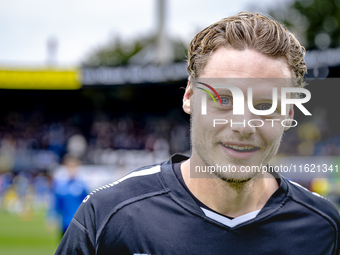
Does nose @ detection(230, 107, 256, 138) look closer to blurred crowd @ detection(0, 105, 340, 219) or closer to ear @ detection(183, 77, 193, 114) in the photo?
ear @ detection(183, 77, 193, 114)

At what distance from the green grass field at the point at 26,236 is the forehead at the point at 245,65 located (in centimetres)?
701

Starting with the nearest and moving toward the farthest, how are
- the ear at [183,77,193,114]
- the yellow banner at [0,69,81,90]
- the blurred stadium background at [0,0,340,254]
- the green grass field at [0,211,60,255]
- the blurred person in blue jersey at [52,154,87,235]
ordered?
1. the ear at [183,77,193,114]
2. the blurred person in blue jersey at [52,154,87,235]
3. the green grass field at [0,211,60,255]
4. the blurred stadium background at [0,0,340,254]
5. the yellow banner at [0,69,81,90]

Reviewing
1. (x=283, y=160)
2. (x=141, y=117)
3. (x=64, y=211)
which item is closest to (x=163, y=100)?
(x=141, y=117)

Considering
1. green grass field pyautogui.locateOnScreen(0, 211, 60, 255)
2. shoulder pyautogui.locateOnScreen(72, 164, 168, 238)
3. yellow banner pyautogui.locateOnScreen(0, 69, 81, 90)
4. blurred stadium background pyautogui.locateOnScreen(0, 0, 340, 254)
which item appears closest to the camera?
shoulder pyautogui.locateOnScreen(72, 164, 168, 238)

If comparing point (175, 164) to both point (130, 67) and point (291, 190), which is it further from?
point (130, 67)

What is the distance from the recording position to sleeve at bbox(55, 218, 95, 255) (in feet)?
5.79

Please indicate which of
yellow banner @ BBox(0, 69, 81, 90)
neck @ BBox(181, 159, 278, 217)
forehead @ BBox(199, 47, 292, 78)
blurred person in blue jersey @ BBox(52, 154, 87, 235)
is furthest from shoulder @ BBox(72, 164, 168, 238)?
yellow banner @ BBox(0, 69, 81, 90)

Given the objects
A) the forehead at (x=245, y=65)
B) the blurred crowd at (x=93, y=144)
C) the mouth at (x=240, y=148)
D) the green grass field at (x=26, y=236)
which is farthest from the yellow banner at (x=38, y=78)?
the mouth at (x=240, y=148)

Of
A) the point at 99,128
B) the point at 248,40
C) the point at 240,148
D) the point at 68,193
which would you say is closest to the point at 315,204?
the point at 240,148

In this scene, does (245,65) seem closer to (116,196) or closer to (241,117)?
(241,117)

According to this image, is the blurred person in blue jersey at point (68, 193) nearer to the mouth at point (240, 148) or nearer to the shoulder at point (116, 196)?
the shoulder at point (116, 196)

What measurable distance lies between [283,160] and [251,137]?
11.2 meters

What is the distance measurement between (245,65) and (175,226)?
81 cm

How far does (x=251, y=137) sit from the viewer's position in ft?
5.68
